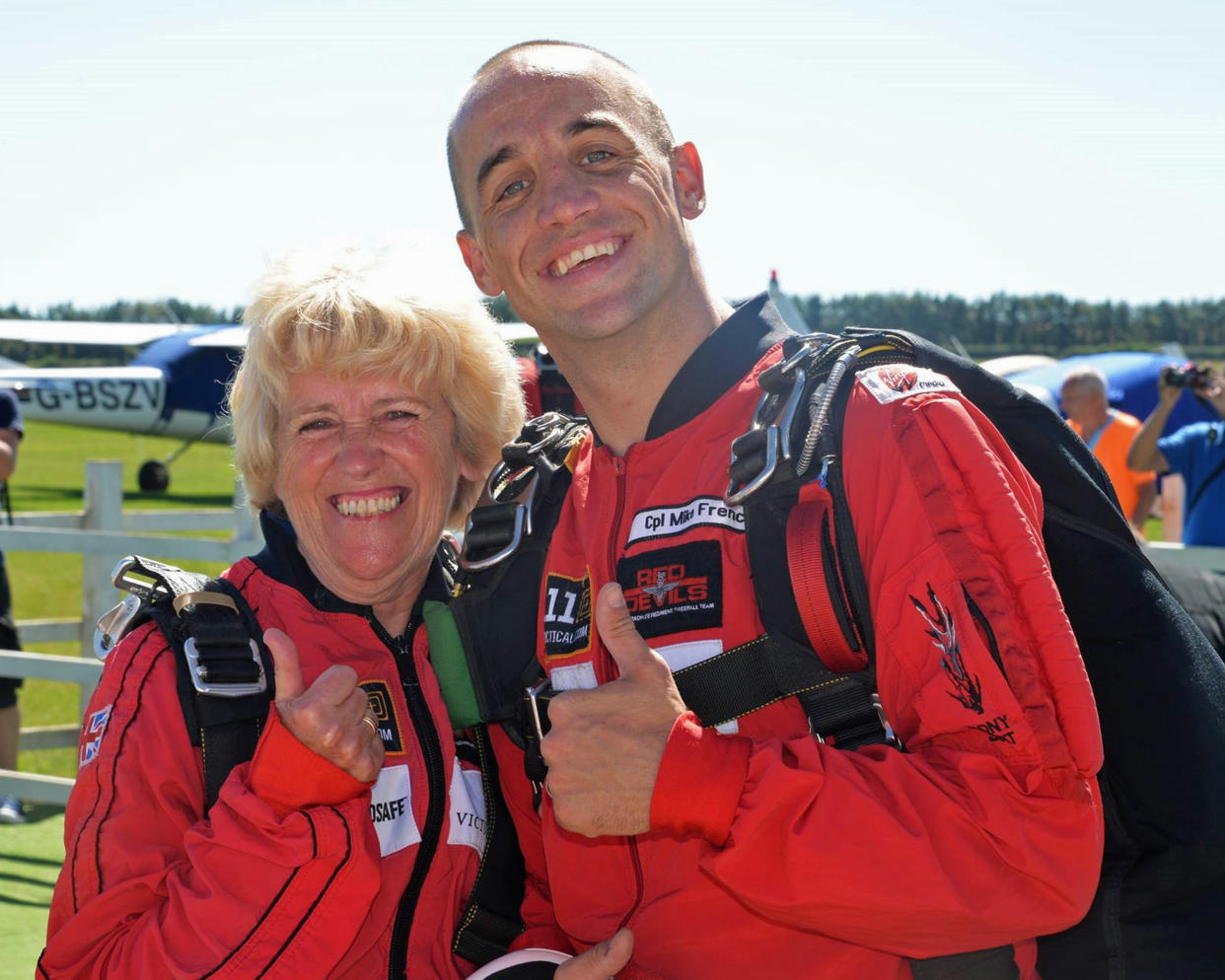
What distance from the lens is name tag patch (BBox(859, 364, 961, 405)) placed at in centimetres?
171

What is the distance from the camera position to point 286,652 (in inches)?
77.7

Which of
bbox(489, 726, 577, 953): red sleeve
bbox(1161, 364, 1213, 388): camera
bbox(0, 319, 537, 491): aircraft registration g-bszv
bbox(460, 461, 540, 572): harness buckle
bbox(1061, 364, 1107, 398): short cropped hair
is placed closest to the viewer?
bbox(460, 461, 540, 572): harness buckle

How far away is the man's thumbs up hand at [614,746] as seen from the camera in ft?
5.50

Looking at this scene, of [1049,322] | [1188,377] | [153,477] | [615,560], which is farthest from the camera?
[1049,322]

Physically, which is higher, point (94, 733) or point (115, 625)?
point (115, 625)

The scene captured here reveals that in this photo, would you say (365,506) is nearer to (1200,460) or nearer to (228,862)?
(228,862)

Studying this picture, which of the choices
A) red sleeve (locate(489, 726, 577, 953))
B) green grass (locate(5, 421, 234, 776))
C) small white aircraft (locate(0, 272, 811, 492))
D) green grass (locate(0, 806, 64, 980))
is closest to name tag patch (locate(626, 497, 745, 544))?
red sleeve (locate(489, 726, 577, 953))

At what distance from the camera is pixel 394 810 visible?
7.47ft

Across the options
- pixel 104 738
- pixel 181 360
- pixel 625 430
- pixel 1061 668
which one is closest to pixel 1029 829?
pixel 1061 668

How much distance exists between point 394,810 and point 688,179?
57.4 inches

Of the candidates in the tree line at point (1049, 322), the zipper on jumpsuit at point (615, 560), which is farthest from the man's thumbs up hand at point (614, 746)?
the tree line at point (1049, 322)

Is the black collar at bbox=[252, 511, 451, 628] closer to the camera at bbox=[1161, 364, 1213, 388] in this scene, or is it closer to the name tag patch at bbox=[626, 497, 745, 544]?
the name tag patch at bbox=[626, 497, 745, 544]

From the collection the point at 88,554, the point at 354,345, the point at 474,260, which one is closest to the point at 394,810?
the point at 354,345

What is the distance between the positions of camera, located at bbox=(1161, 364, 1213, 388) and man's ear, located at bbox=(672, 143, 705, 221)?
252 inches
